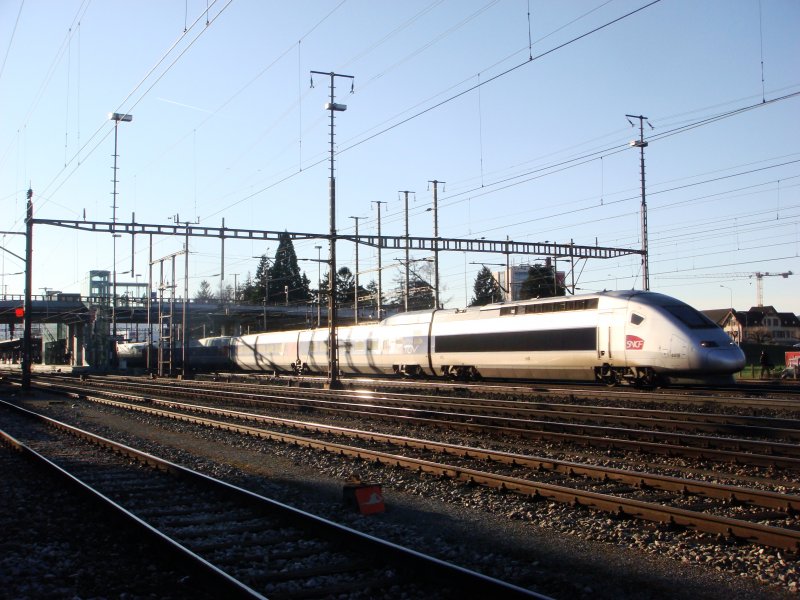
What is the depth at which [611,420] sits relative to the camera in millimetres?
16047

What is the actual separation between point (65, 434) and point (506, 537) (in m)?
13.4

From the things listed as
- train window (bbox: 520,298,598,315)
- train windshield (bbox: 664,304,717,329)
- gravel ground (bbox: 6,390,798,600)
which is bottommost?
gravel ground (bbox: 6,390,798,600)

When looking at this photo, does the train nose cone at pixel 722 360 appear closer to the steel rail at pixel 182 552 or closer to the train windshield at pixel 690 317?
the train windshield at pixel 690 317

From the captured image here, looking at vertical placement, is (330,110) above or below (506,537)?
above

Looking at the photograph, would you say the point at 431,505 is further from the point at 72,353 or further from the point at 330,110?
the point at 72,353

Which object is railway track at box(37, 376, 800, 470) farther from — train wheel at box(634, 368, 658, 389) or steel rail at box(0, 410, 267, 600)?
steel rail at box(0, 410, 267, 600)

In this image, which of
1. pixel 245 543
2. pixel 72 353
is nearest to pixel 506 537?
pixel 245 543

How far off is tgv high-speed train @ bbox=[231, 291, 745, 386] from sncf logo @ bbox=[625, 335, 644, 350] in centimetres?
3

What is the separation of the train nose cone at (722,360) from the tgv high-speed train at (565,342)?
0.03 metres

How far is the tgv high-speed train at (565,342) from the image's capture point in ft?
70.7

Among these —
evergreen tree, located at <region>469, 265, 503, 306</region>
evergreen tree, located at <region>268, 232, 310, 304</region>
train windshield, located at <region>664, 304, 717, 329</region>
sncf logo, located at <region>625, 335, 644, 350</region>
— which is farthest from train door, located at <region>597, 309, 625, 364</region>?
evergreen tree, located at <region>268, 232, 310, 304</region>

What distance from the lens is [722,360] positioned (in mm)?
21250

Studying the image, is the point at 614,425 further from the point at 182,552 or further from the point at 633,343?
the point at 182,552

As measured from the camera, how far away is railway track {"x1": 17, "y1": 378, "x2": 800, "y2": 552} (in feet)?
24.6
